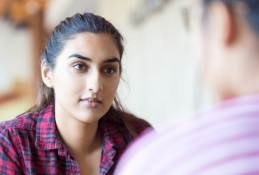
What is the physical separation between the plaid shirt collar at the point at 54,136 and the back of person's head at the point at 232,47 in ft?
2.52

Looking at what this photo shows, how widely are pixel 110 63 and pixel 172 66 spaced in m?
1.17

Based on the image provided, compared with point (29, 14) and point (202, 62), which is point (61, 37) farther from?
point (29, 14)

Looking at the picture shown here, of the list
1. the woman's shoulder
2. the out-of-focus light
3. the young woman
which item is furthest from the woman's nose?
the out-of-focus light

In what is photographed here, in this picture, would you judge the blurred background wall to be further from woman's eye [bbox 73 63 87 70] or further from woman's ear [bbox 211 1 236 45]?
woman's ear [bbox 211 1 236 45]

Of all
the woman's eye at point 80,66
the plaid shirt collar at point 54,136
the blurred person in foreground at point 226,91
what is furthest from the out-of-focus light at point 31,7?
the blurred person in foreground at point 226,91

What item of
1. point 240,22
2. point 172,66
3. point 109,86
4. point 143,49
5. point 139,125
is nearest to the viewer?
point 240,22

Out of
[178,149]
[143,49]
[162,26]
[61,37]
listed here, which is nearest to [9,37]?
[143,49]

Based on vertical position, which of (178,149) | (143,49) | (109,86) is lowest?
(178,149)

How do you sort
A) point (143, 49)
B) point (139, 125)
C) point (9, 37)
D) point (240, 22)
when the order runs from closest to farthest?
1. point (240, 22)
2. point (139, 125)
3. point (143, 49)
4. point (9, 37)

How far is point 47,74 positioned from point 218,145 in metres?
0.89

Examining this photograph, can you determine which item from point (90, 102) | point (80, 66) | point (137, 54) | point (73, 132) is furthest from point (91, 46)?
point (137, 54)

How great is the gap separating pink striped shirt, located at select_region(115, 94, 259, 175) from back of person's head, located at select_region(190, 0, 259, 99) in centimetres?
3

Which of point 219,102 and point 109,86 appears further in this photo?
point 109,86

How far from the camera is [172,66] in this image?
2143 mm
